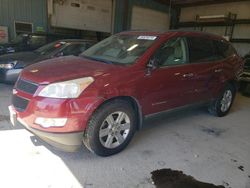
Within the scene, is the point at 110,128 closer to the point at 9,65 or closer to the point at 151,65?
the point at 151,65

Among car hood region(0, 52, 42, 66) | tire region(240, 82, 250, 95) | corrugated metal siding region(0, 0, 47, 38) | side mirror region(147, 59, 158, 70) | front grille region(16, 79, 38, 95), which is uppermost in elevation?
corrugated metal siding region(0, 0, 47, 38)

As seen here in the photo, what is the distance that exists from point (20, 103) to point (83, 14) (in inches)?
360

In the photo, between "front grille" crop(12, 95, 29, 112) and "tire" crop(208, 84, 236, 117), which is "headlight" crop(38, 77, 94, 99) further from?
"tire" crop(208, 84, 236, 117)

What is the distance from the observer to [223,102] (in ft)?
15.3

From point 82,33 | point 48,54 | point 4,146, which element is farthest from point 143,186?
point 82,33

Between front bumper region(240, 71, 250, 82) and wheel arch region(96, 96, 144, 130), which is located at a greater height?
wheel arch region(96, 96, 144, 130)

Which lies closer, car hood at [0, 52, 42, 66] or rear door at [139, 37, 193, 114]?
rear door at [139, 37, 193, 114]

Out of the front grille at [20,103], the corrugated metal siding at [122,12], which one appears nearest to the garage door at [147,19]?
the corrugated metal siding at [122,12]

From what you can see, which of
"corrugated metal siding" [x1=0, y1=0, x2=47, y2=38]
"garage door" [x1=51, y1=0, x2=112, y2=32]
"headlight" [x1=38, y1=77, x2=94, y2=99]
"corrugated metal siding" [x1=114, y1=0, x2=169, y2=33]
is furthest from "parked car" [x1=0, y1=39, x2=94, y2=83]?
"corrugated metal siding" [x1=114, y1=0, x2=169, y2=33]

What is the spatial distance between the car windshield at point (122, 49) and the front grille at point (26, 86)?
3.09 ft

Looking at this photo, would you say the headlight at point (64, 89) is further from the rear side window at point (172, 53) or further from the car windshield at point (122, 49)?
the rear side window at point (172, 53)

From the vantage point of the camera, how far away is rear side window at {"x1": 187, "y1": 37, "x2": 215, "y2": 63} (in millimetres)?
3650

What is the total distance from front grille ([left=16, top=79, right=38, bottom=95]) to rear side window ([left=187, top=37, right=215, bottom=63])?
2.27m

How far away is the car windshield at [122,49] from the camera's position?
3.04 meters
